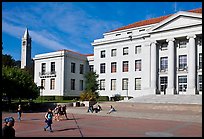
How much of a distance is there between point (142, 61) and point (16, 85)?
24226mm

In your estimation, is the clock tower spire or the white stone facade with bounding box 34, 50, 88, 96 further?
the clock tower spire

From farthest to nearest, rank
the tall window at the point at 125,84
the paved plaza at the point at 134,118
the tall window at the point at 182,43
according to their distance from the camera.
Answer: the tall window at the point at 125,84
the tall window at the point at 182,43
the paved plaza at the point at 134,118

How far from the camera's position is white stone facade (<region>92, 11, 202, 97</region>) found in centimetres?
4453

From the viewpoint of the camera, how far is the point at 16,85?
121 feet

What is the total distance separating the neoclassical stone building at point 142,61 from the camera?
44.8m

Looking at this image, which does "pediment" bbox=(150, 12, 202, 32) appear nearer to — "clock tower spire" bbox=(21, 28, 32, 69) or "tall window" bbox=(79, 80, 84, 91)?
"tall window" bbox=(79, 80, 84, 91)

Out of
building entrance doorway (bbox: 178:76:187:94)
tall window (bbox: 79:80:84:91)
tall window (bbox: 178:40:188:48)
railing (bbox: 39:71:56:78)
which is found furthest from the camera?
tall window (bbox: 79:80:84:91)

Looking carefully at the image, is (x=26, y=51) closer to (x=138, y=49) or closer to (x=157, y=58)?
(x=138, y=49)

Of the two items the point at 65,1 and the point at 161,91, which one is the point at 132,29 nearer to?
the point at 161,91

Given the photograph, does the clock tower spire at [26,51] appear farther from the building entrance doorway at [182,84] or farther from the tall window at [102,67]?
the building entrance doorway at [182,84]

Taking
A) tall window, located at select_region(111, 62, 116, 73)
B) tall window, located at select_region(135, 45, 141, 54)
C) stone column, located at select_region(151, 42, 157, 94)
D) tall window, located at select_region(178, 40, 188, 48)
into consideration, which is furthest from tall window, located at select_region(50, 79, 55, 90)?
tall window, located at select_region(178, 40, 188, 48)

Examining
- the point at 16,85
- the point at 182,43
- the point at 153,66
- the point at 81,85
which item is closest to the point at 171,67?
the point at 153,66

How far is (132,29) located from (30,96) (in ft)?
88.4

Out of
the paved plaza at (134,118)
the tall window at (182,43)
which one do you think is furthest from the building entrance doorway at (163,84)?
the paved plaza at (134,118)
